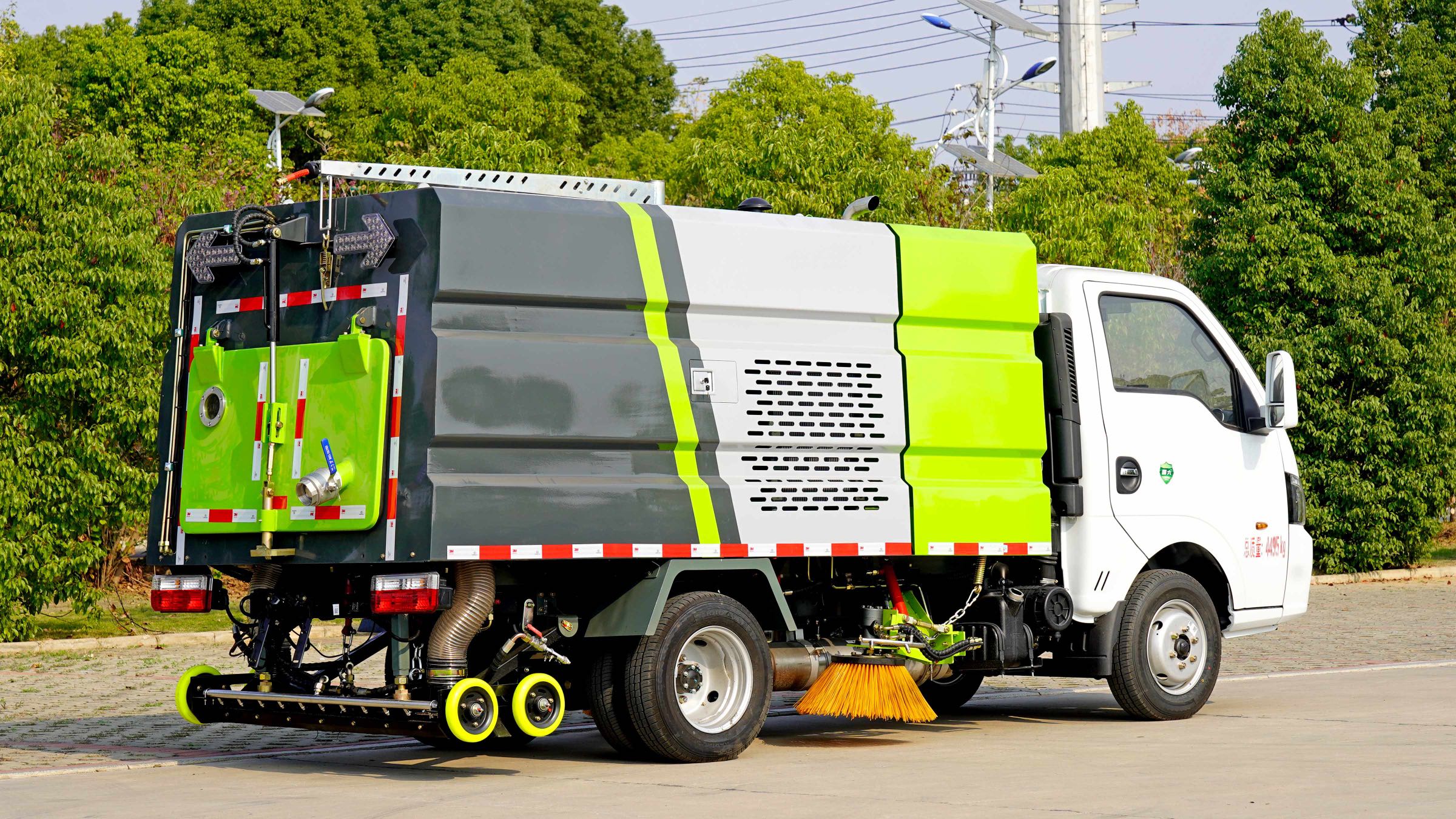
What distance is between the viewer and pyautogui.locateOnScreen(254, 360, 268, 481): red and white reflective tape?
8992 millimetres

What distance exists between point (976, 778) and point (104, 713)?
6.29 metres

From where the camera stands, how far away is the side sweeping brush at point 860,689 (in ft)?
32.7

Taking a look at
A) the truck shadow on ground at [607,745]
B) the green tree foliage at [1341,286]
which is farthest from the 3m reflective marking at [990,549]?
the green tree foliage at [1341,286]

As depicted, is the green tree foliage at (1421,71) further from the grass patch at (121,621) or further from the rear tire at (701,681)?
the rear tire at (701,681)

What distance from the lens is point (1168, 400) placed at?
11289mm

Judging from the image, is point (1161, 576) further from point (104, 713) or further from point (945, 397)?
point (104, 713)

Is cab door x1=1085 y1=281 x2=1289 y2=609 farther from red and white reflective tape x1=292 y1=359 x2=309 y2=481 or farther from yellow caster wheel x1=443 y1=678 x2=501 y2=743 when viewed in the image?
red and white reflective tape x1=292 y1=359 x2=309 y2=481

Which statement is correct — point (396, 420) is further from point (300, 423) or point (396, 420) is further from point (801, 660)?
point (801, 660)

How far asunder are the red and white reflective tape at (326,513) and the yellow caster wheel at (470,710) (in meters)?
0.91

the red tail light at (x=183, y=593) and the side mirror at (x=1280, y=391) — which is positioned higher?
the side mirror at (x=1280, y=391)

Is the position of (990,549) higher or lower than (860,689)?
higher

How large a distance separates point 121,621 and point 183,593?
10.1 m

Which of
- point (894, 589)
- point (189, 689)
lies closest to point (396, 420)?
point (189, 689)

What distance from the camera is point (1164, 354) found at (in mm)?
11438
